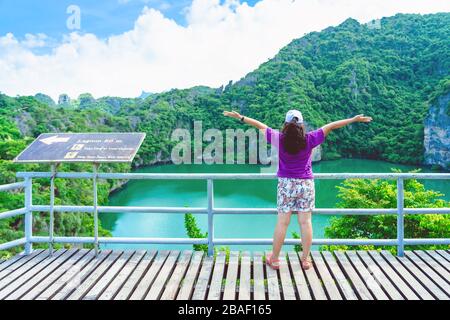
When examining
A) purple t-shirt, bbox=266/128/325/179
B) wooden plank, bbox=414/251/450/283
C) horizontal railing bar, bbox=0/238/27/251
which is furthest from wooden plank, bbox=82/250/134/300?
wooden plank, bbox=414/251/450/283

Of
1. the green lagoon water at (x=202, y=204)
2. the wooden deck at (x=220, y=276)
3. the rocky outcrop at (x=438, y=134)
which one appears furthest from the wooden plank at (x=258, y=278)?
the rocky outcrop at (x=438, y=134)

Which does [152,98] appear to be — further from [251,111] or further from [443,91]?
[443,91]

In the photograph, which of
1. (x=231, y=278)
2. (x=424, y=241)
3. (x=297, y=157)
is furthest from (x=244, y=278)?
(x=424, y=241)

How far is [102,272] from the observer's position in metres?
3.14

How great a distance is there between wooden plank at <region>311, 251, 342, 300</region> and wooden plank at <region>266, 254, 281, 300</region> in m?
0.32

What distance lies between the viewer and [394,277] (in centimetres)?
299

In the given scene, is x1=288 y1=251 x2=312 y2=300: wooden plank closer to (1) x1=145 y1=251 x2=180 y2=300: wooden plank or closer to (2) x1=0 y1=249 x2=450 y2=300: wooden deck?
(2) x1=0 y1=249 x2=450 y2=300: wooden deck

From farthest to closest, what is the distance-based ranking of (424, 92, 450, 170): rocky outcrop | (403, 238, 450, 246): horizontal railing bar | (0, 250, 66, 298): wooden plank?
(424, 92, 450, 170): rocky outcrop → (403, 238, 450, 246): horizontal railing bar → (0, 250, 66, 298): wooden plank

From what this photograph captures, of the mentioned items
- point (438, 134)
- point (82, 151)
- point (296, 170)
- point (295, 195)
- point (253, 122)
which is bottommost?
point (295, 195)

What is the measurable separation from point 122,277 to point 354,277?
1.65m

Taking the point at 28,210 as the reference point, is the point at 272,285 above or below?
below

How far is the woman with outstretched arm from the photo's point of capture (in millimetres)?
2965

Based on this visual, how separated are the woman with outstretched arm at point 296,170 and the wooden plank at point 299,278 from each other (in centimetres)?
18

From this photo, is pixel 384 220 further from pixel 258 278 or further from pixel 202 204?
pixel 202 204
